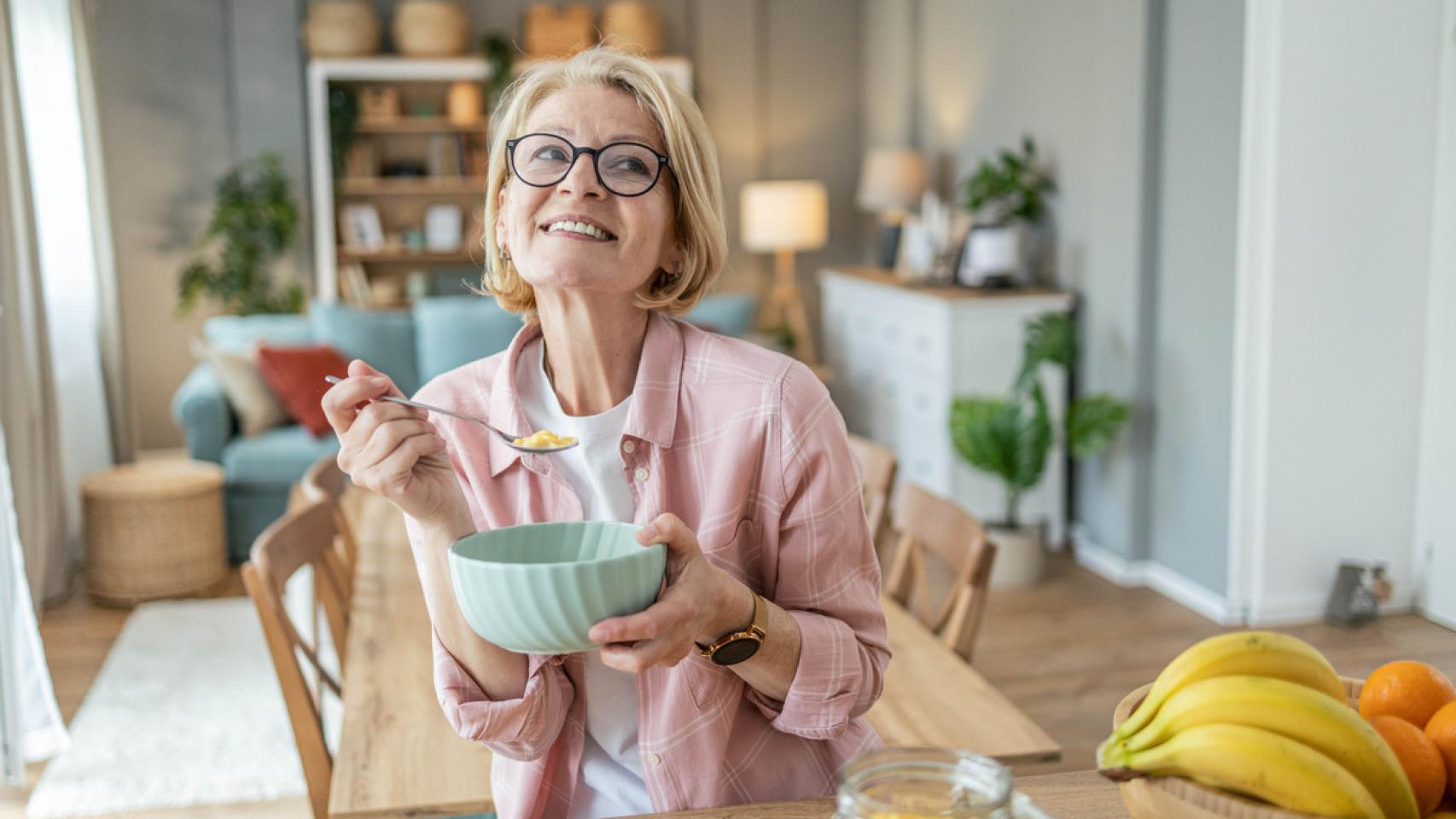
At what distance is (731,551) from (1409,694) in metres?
0.56

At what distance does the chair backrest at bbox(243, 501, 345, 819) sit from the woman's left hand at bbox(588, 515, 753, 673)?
803mm

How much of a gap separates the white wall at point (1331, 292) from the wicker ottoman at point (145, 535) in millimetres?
3295

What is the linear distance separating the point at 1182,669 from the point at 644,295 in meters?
0.68

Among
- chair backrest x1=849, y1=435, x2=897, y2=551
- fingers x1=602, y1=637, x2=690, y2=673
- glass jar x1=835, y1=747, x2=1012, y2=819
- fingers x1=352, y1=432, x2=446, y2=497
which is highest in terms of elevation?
fingers x1=352, y1=432, x2=446, y2=497

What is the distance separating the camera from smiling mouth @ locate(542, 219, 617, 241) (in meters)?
1.15

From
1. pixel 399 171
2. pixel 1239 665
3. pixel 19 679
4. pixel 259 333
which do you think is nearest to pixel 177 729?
pixel 19 679

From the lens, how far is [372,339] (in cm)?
518

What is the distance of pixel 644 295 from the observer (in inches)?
50.4

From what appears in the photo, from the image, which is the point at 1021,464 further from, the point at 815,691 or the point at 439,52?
the point at 439,52

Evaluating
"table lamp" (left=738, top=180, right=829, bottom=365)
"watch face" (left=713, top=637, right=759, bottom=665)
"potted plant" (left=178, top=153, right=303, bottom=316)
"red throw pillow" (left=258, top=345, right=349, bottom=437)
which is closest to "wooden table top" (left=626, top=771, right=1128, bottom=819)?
"watch face" (left=713, top=637, right=759, bottom=665)

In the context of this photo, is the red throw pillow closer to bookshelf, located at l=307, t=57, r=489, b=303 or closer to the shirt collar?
bookshelf, located at l=307, t=57, r=489, b=303

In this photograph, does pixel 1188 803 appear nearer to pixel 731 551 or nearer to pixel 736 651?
pixel 736 651

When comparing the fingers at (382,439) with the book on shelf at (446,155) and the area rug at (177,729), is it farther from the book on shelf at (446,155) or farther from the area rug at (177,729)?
the book on shelf at (446,155)

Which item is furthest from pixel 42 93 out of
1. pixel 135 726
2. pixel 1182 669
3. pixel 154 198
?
pixel 1182 669
